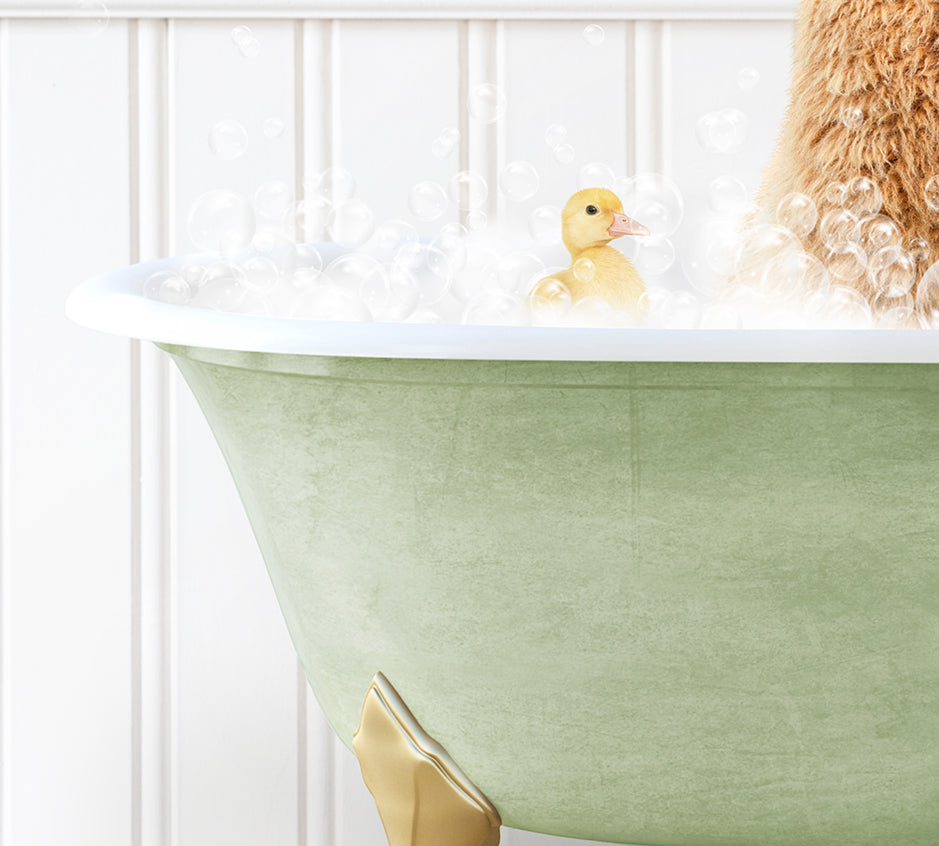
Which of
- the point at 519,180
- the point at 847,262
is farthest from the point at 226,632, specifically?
the point at 847,262

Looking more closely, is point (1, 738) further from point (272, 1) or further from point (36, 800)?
point (272, 1)

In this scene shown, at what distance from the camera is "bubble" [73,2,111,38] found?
1309mm

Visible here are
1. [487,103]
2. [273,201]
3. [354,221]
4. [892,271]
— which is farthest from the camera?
[487,103]

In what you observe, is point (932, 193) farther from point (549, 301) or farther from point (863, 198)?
point (549, 301)

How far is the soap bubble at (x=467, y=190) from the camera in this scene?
1.27m

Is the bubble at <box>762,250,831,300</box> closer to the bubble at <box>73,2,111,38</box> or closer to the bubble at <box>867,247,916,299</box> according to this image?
the bubble at <box>867,247,916,299</box>

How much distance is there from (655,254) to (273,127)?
569 millimetres

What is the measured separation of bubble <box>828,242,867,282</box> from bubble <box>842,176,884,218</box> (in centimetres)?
3

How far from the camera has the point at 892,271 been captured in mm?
734

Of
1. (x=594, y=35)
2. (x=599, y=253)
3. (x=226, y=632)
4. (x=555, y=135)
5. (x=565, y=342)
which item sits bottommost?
(x=226, y=632)

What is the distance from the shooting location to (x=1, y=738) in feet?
4.65

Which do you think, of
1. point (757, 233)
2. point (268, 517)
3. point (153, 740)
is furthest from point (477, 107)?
point (153, 740)

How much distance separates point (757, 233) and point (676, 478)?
0.30m

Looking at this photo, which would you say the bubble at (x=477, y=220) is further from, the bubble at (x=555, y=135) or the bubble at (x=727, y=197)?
the bubble at (x=727, y=197)
